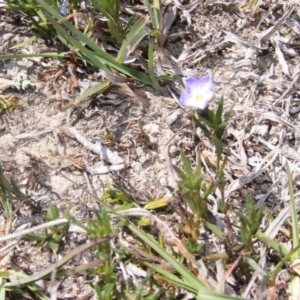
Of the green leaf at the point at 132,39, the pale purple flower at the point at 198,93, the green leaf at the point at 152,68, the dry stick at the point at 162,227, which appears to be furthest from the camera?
the green leaf at the point at 132,39

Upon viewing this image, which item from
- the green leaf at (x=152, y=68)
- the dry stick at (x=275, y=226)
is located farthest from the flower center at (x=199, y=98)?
the dry stick at (x=275, y=226)

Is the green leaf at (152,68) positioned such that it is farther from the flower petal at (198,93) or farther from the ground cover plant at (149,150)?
the flower petal at (198,93)

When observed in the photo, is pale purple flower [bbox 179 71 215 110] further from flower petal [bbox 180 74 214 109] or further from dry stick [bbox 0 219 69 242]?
dry stick [bbox 0 219 69 242]

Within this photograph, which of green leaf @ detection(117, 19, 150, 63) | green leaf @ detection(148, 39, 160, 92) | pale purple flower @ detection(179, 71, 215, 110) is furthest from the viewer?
green leaf @ detection(117, 19, 150, 63)

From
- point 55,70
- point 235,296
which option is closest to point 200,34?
point 55,70

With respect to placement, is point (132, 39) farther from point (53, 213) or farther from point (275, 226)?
point (275, 226)

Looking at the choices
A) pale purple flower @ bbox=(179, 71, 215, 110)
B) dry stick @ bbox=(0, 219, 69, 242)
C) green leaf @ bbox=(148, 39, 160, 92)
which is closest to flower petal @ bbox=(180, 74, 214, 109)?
pale purple flower @ bbox=(179, 71, 215, 110)

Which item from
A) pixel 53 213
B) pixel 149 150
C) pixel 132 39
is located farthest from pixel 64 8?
pixel 53 213

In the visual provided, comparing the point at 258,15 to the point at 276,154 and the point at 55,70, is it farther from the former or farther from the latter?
the point at 55,70

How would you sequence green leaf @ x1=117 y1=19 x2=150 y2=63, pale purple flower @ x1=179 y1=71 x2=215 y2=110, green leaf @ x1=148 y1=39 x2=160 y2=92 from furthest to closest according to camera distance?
green leaf @ x1=117 y1=19 x2=150 y2=63
green leaf @ x1=148 y1=39 x2=160 y2=92
pale purple flower @ x1=179 y1=71 x2=215 y2=110
